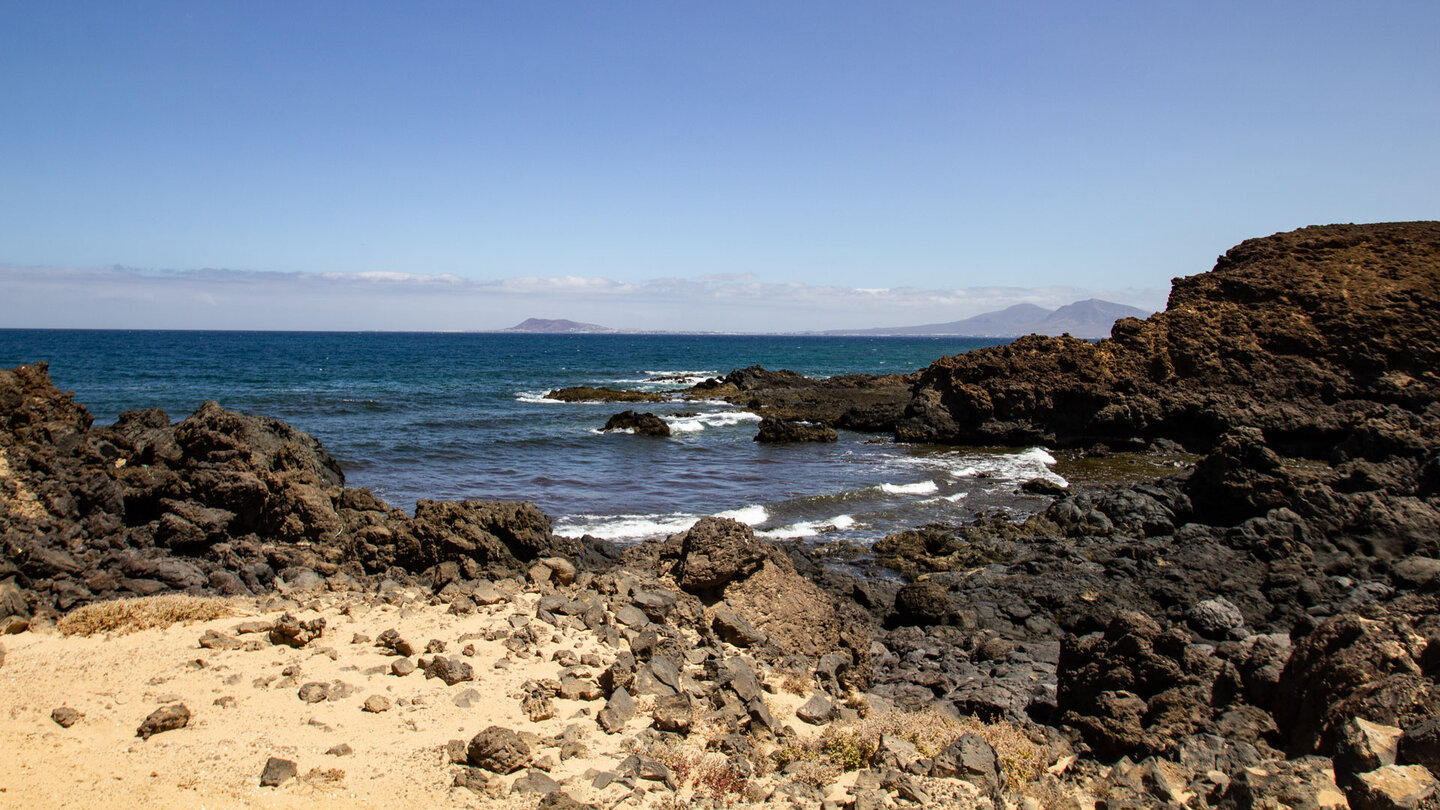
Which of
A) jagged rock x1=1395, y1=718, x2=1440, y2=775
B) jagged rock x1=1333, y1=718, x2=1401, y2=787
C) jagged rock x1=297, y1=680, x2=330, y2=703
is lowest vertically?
jagged rock x1=297, y1=680, x2=330, y2=703

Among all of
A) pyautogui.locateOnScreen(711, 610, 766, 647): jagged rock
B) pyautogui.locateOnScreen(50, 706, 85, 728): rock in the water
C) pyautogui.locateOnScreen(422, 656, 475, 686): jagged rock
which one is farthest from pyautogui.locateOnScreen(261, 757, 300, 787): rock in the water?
pyautogui.locateOnScreen(711, 610, 766, 647): jagged rock

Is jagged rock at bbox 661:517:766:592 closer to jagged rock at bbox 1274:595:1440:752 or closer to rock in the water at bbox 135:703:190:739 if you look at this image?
rock in the water at bbox 135:703:190:739

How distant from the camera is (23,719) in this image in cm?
608

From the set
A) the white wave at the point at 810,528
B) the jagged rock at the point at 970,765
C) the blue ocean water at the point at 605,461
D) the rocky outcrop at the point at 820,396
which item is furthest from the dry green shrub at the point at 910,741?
the rocky outcrop at the point at 820,396

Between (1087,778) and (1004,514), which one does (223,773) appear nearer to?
(1087,778)

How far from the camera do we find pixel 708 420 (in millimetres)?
40656

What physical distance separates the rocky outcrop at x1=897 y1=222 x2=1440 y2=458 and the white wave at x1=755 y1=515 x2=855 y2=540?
15924 mm

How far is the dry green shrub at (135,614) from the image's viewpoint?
778cm

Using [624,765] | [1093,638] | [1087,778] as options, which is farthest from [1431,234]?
[624,765]

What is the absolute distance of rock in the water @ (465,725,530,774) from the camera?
→ 590cm

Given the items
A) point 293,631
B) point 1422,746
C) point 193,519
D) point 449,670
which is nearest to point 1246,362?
point 1422,746

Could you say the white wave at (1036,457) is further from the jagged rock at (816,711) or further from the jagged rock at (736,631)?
the jagged rock at (816,711)

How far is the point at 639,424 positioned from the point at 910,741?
29.4m

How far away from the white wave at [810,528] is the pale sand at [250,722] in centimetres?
975
